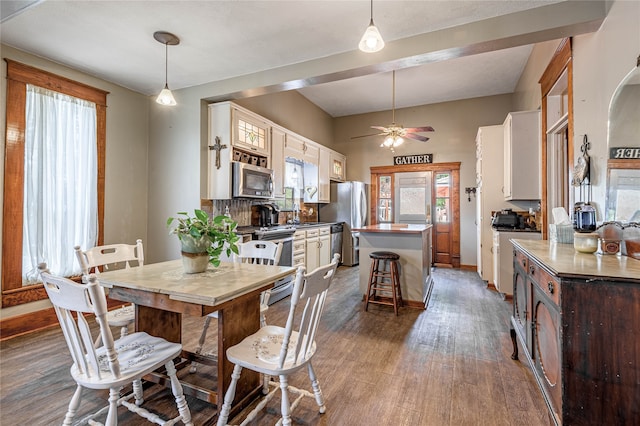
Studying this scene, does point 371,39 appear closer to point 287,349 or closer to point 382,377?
point 287,349

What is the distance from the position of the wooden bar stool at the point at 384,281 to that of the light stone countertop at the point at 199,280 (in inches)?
72.5

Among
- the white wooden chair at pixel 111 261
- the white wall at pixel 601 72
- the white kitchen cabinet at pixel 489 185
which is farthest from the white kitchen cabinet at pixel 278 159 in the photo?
the white wall at pixel 601 72

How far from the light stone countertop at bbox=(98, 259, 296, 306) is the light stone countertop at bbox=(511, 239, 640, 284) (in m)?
1.42

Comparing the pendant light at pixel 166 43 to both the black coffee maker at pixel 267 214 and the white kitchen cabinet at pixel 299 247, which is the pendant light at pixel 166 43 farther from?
the white kitchen cabinet at pixel 299 247

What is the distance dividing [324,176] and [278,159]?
1.59 meters

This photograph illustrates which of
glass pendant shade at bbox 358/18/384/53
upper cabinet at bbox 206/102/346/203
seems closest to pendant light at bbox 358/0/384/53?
glass pendant shade at bbox 358/18/384/53

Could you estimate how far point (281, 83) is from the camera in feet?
10.9

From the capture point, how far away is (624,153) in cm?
183

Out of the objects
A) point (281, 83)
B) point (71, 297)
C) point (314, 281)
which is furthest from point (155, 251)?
point (314, 281)

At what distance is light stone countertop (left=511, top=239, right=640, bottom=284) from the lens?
1231mm

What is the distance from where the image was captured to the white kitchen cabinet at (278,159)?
453 cm

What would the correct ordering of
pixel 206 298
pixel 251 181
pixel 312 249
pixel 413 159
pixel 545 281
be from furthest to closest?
pixel 413 159
pixel 312 249
pixel 251 181
pixel 545 281
pixel 206 298

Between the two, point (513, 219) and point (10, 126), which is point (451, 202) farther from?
point (10, 126)

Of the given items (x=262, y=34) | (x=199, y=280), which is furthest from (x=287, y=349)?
(x=262, y=34)
